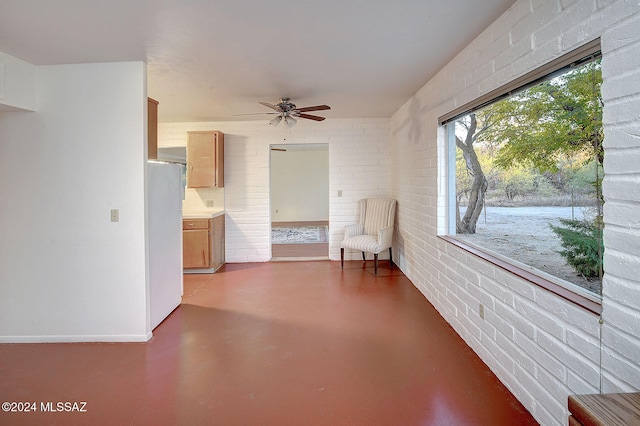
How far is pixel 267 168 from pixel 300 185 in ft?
16.6

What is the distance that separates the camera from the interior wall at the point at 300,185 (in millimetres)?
10523

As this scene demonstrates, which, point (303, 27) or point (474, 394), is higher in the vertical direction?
point (303, 27)

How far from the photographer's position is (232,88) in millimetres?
3586

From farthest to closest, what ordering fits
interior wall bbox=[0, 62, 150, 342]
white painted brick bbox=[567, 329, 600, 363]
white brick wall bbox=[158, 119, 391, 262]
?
white brick wall bbox=[158, 119, 391, 262]
interior wall bbox=[0, 62, 150, 342]
white painted brick bbox=[567, 329, 600, 363]

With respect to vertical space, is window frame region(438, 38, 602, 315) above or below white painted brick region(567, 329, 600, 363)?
above

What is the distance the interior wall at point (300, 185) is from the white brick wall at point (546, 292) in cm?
741

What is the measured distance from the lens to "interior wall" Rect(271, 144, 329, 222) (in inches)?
414

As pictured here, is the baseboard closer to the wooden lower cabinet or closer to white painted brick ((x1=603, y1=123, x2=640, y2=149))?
the wooden lower cabinet

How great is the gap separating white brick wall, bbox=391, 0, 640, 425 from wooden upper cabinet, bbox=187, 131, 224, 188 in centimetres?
343

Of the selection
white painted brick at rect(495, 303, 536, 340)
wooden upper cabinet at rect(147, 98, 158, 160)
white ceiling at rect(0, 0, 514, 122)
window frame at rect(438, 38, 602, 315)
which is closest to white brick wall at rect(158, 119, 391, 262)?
white ceiling at rect(0, 0, 514, 122)

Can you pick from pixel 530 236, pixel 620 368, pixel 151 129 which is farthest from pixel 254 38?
pixel 620 368

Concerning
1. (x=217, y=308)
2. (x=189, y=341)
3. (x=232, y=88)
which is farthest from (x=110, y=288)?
(x=232, y=88)

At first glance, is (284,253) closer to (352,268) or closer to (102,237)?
(352,268)

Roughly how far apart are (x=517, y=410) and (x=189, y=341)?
2.37m
